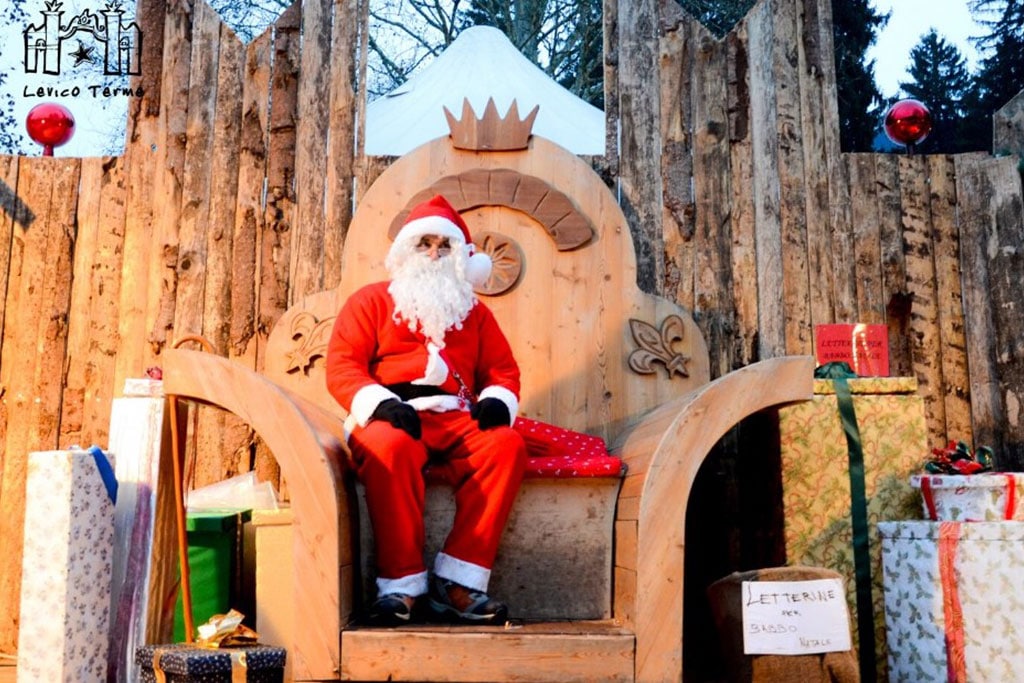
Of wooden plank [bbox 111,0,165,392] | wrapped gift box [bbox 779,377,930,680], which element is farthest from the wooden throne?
wooden plank [bbox 111,0,165,392]

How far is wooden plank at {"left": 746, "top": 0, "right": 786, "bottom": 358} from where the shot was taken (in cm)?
387

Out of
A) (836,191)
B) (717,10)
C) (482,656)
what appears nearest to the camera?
(482,656)

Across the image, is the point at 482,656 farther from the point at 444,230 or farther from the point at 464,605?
the point at 444,230

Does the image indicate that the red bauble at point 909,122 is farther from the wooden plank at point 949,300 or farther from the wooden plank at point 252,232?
the wooden plank at point 252,232

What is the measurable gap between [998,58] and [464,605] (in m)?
14.3

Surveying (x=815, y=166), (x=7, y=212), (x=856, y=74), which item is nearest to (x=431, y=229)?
(x=815, y=166)

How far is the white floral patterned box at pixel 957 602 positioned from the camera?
2.60 meters

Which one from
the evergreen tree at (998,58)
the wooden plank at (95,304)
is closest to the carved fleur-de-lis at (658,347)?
the wooden plank at (95,304)

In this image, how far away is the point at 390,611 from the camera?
232cm

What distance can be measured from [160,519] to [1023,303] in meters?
3.41

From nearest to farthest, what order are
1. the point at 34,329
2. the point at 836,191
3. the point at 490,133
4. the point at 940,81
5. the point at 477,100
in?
the point at 490,133 < the point at 34,329 < the point at 836,191 < the point at 477,100 < the point at 940,81

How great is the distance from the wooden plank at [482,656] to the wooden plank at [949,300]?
232 cm

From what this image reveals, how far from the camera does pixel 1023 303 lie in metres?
3.89

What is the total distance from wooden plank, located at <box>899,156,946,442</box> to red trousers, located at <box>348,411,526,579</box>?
84.9 inches
